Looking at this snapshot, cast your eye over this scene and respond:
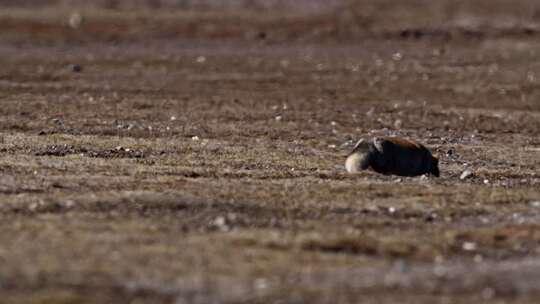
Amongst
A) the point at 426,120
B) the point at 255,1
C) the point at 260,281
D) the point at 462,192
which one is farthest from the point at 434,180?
the point at 255,1

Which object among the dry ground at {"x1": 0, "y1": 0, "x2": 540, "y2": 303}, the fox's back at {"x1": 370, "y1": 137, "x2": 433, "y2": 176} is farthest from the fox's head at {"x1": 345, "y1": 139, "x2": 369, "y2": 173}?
the dry ground at {"x1": 0, "y1": 0, "x2": 540, "y2": 303}

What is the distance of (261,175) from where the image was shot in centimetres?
1942

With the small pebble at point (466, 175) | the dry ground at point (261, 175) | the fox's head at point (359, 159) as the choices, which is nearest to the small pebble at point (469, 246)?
the dry ground at point (261, 175)

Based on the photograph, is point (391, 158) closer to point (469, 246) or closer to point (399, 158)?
point (399, 158)

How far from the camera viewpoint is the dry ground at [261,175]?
12.7 meters

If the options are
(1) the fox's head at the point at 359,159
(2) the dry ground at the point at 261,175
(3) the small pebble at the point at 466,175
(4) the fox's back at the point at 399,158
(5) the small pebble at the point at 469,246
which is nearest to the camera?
(2) the dry ground at the point at 261,175

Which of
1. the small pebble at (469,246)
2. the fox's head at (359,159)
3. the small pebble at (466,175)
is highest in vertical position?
the small pebble at (469,246)

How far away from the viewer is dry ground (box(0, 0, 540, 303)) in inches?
501

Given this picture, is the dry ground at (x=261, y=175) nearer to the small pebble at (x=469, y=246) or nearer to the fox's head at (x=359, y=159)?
the small pebble at (x=469, y=246)

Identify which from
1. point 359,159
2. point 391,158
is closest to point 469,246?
point 391,158

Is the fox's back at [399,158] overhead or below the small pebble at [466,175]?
overhead

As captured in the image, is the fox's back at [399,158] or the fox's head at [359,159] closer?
the fox's back at [399,158]

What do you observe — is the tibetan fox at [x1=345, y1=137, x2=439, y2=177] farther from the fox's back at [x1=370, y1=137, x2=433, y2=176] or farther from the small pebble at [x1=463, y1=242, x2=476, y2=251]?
the small pebble at [x1=463, y1=242, x2=476, y2=251]

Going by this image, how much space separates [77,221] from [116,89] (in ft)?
58.8
